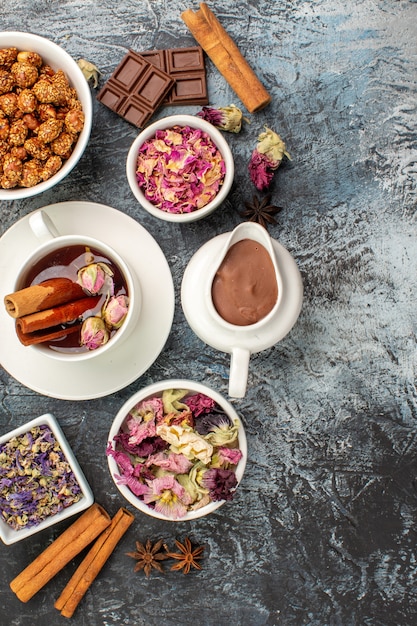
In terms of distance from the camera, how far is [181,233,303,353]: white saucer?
1365 mm

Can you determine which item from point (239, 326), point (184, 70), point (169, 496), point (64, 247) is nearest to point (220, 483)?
point (169, 496)

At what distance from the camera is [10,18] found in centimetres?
173

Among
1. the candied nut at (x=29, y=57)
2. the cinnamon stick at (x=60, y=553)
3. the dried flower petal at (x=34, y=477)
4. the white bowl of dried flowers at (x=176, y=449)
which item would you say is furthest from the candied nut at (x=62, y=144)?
the cinnamon stick at (x=60, y=553)

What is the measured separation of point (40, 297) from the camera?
1431mm

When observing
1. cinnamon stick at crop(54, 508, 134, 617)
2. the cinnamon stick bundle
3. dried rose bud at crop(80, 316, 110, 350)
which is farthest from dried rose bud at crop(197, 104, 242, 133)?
cinnamon stick at crop(54, 508, 134, 617)

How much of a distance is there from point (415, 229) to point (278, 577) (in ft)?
3.68

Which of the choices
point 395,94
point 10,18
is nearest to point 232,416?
point 395,94

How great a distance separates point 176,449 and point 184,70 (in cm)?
108

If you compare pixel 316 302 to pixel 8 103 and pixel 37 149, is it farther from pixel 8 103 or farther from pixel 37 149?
pixel 8 103

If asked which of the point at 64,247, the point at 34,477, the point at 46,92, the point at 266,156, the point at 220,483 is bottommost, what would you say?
the point at 220,483

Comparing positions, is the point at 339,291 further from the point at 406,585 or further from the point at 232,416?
the point at 406,585

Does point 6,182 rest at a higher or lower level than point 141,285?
higher

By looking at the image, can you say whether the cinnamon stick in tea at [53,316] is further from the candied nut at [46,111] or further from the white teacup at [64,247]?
the candied nut at [46,111]

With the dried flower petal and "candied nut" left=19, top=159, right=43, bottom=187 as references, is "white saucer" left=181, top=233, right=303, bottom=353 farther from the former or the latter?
the dried flower petal
